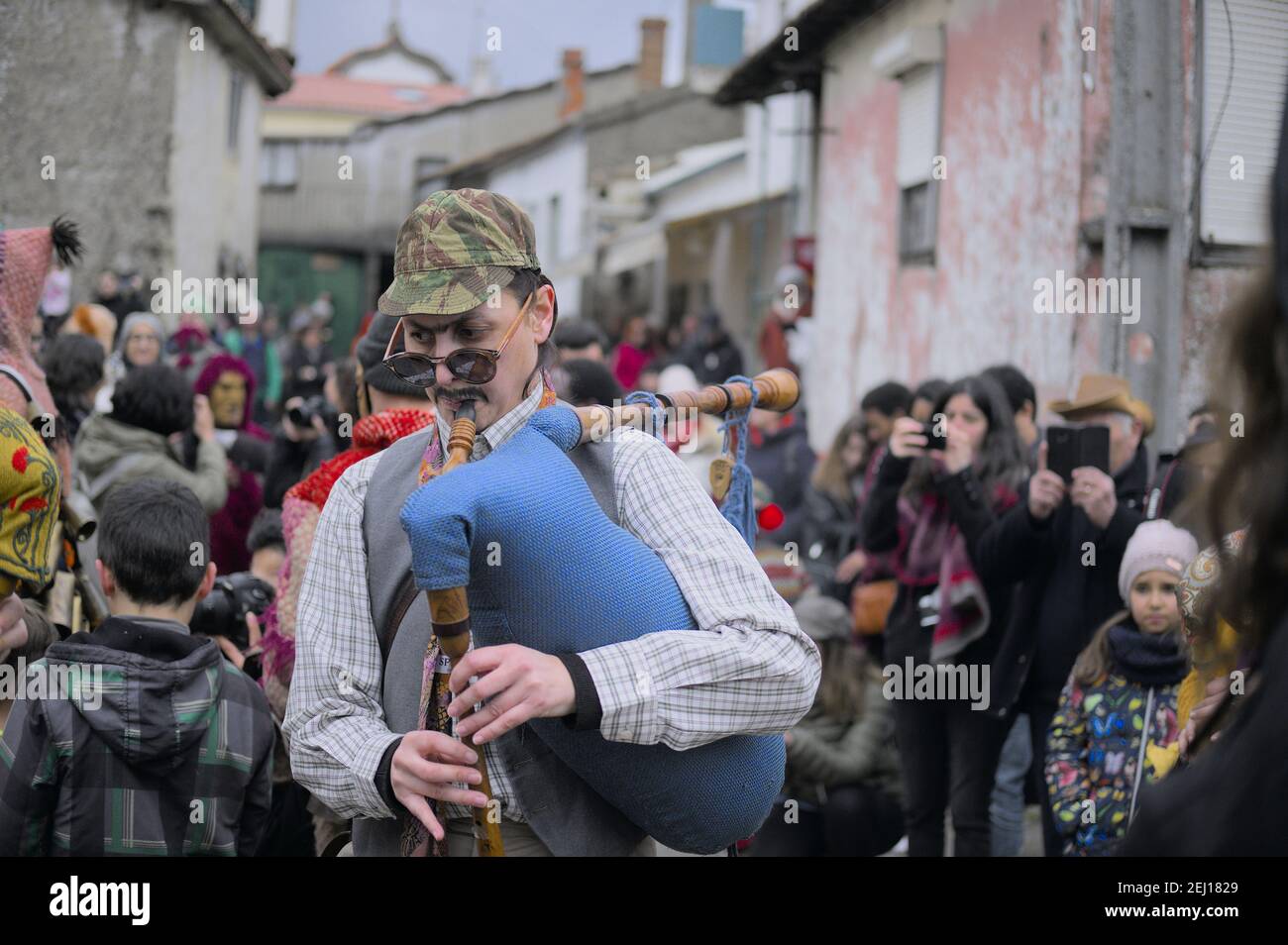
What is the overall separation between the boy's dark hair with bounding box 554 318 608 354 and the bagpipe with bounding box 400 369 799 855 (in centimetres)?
444

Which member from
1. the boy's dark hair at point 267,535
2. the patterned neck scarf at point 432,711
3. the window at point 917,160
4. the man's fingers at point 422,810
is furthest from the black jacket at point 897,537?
the window at point 917,160

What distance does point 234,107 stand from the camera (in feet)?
77.8

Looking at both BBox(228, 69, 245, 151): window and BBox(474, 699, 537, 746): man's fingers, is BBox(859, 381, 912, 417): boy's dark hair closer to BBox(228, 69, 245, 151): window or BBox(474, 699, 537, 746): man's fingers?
BBox(474, 699, 537, 746): man's fingers

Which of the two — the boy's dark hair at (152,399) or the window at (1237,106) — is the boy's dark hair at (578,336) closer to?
the boy's dark hair at (152,399)

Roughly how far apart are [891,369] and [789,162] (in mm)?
6538

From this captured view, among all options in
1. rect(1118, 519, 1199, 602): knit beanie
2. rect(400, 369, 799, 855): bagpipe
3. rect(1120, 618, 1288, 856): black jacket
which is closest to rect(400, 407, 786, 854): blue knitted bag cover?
rect(400, 369, 799, 855): bagpipe

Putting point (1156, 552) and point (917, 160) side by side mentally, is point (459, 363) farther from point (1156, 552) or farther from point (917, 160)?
point (917, 160)

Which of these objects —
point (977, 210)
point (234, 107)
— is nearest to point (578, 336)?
point (977, 210)

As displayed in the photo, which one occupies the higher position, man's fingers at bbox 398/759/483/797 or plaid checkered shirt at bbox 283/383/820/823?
plaid checkered shirt at bbox 283/383/820/823

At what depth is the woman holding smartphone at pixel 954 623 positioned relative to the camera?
19.4 feet

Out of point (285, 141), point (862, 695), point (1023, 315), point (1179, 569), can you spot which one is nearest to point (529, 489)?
point (1179, 569)

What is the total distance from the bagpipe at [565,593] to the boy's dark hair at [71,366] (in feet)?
13.2

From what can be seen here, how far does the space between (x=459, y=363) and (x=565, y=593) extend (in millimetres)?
436

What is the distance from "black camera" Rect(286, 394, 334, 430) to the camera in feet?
20.3
